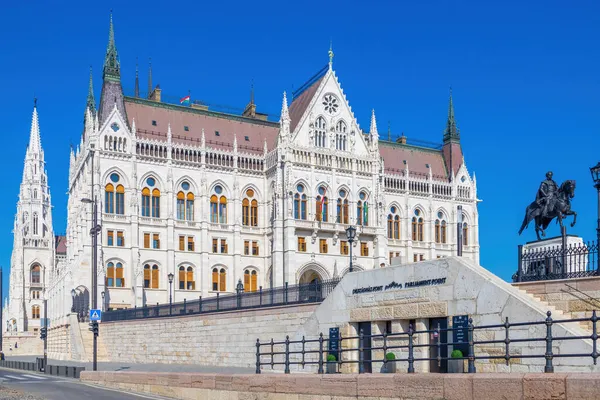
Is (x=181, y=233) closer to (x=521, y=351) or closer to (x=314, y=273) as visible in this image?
(x=314, y=273)

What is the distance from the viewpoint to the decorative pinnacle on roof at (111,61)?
67500 millimetres

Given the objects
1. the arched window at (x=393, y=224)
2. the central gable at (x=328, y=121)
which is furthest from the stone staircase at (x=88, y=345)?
the arched window at (x=393, y=224)

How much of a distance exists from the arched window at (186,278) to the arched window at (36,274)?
71.3 m

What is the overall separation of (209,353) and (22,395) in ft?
49.6

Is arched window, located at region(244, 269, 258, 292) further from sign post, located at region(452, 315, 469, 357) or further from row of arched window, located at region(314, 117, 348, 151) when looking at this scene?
sign post, located at region(452, 315, 469, 357)

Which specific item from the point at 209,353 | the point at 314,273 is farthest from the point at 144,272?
the point at 209,353

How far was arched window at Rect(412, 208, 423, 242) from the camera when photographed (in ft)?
254

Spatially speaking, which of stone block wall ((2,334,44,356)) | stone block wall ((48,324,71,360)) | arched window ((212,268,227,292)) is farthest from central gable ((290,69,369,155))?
stone block wall ((2,334,44,356))

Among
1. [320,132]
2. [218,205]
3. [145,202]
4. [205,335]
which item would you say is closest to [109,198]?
[145,202]

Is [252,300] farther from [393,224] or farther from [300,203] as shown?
[393,224]

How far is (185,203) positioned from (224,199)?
3.57 metres

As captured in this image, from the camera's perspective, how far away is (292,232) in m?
66.5

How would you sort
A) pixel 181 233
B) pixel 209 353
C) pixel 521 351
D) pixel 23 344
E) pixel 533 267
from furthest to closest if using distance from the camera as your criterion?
pixel 23 344
pixel 181 233
pixel 209 353
pixel 533 267
pixel 521 351

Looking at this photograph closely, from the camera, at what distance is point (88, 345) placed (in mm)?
55938
